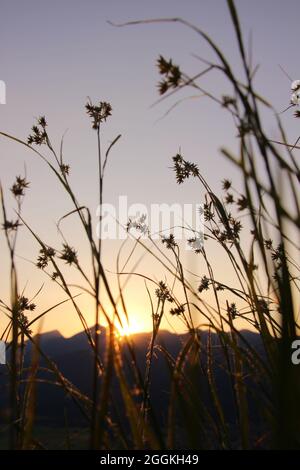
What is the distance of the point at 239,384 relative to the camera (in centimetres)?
158

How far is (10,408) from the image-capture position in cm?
114

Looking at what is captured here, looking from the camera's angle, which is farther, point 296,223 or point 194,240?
point 194,240

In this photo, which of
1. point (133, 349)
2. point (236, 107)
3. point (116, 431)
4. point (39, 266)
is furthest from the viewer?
point (39, 266)

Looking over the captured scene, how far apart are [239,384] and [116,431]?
0.46 m

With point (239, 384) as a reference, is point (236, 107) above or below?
above

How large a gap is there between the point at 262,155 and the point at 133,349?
0.80 m

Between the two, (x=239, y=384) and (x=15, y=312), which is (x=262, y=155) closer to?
(x=15, y=312)
